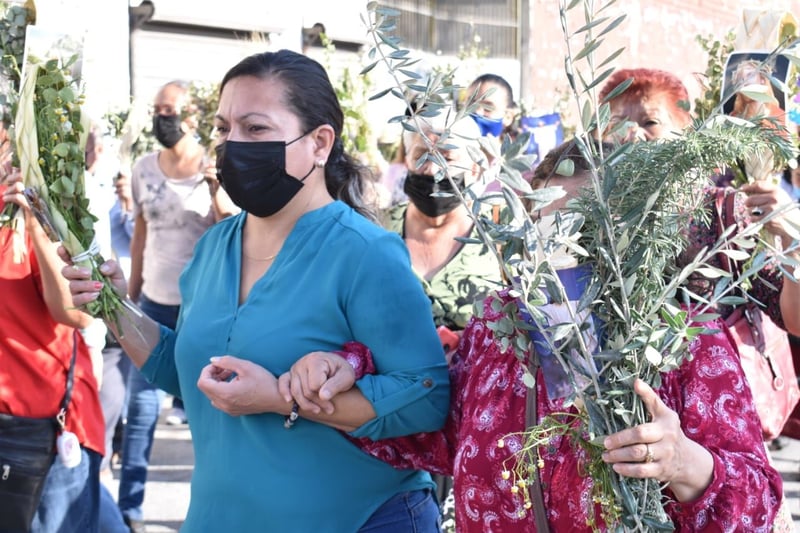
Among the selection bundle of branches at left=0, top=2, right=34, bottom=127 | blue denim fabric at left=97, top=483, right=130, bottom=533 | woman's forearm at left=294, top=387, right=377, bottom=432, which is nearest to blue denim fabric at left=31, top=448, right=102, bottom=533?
blue denim fabric at left=97, top=483, right=130, bottom=533

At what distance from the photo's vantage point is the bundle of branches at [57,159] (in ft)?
8.79

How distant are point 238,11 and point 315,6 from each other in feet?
3.80

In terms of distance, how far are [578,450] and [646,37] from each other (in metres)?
19.4

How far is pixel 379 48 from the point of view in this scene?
1.80 meters

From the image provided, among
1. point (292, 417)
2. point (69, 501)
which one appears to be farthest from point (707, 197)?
point (69, 501)

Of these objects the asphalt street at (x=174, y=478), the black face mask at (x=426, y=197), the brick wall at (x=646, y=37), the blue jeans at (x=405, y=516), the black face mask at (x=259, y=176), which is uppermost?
the brick wall at (x=646, y=37)

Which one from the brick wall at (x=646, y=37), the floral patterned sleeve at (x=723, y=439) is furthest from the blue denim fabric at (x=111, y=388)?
the brick wall at (x=646, y=37)

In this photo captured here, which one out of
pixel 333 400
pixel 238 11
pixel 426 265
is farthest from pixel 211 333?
pixel 238 11

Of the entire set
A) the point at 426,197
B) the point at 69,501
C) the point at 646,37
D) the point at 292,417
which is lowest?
the point at 69,501

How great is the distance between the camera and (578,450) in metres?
1.88

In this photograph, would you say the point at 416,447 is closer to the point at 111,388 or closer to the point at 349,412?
the point at 349,412

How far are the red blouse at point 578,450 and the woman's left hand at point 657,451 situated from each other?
0.07 meters

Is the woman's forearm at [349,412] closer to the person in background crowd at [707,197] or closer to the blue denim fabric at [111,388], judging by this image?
the person in background crowd at [707,197]

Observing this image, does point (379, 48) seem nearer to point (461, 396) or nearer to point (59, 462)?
point (461, 396)
